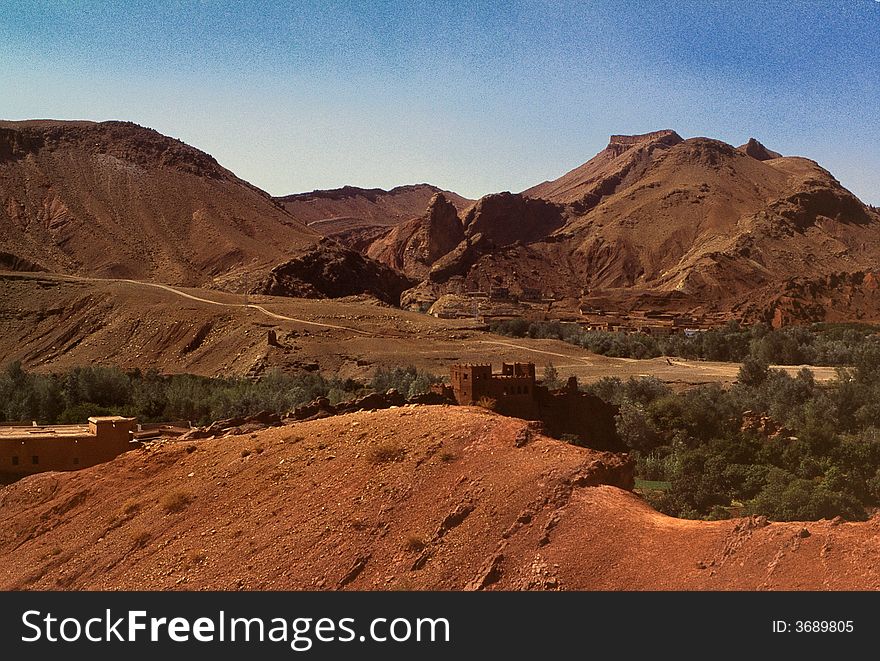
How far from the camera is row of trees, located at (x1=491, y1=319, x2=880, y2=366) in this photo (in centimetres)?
5566

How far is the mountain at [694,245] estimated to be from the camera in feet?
277

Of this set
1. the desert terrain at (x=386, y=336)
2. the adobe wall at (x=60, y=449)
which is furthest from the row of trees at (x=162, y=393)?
the adobe wall at (x=60, y=449)

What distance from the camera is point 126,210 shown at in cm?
8988

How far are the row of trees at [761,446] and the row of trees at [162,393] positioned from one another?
906cm

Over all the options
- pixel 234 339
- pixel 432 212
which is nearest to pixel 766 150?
pixel 432 212

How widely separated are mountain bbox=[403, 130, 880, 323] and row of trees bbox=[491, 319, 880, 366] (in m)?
10.4

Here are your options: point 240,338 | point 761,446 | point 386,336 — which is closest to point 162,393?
point 240,338

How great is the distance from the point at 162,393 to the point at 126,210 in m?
54.4

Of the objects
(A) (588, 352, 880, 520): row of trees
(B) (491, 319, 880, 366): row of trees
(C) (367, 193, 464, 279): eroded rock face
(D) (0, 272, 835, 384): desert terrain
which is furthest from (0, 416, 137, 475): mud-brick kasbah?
(C) (367, 193, 464, 279): eroded rock face

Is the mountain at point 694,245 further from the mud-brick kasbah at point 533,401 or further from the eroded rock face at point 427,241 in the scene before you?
the mud-brick kasbah at point 533,401

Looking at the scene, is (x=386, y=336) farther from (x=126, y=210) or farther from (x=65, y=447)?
(x=126, y=210)

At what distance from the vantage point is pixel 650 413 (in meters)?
33.2

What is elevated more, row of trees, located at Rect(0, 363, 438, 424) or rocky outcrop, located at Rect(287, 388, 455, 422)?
rocky outcrop, located at Rect(287, 388, 455, 422)

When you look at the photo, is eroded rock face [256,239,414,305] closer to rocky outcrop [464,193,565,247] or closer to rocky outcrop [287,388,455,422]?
rocky outcrop [464,193,565,247]
